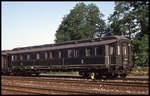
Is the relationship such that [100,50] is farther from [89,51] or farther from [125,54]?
[125,54]

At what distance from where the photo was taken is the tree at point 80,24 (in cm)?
6203

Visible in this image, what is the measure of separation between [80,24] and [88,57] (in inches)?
1653

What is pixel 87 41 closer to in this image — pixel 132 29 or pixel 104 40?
pixel 104 40

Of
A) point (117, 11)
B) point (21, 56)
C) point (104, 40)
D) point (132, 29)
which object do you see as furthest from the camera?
point (117, 11)

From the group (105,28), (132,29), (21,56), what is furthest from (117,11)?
(21,56)

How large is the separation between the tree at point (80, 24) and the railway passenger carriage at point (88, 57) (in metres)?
34.7

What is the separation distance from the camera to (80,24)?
208ft

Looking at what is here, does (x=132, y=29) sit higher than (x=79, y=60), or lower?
higher

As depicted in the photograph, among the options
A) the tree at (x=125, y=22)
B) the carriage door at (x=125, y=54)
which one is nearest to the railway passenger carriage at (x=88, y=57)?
the carriage door at (x=125, y=54)

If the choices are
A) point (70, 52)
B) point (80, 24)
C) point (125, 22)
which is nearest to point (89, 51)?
point (70, 52)

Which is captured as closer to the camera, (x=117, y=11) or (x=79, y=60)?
(x=79, y=60)

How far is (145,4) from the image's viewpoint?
9.78 m

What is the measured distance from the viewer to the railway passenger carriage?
21.2 metres

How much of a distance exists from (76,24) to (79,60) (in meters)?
41.6
